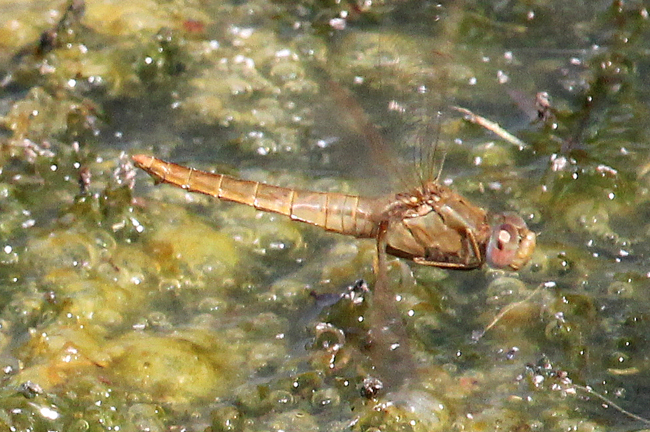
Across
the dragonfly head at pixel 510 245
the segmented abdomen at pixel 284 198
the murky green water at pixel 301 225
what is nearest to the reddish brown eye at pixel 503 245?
the dragonfly head at pixel 510 245

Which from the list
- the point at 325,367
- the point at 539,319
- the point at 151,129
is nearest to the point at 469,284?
the point at 539,319

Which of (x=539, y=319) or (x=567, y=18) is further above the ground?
(x=567, y=18)

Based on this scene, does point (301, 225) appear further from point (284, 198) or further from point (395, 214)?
point (395, 214)

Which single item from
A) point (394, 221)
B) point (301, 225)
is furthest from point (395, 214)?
point (301, 225)

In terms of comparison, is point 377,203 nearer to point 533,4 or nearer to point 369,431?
point 369,431

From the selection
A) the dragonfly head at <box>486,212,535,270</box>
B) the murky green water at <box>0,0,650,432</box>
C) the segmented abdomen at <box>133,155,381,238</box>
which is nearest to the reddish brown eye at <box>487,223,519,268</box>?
the dragonfly head at <box>486,212,535,270</box>

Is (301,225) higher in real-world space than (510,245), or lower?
lower

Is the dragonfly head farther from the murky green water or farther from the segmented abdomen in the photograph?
the segmented abdomen
